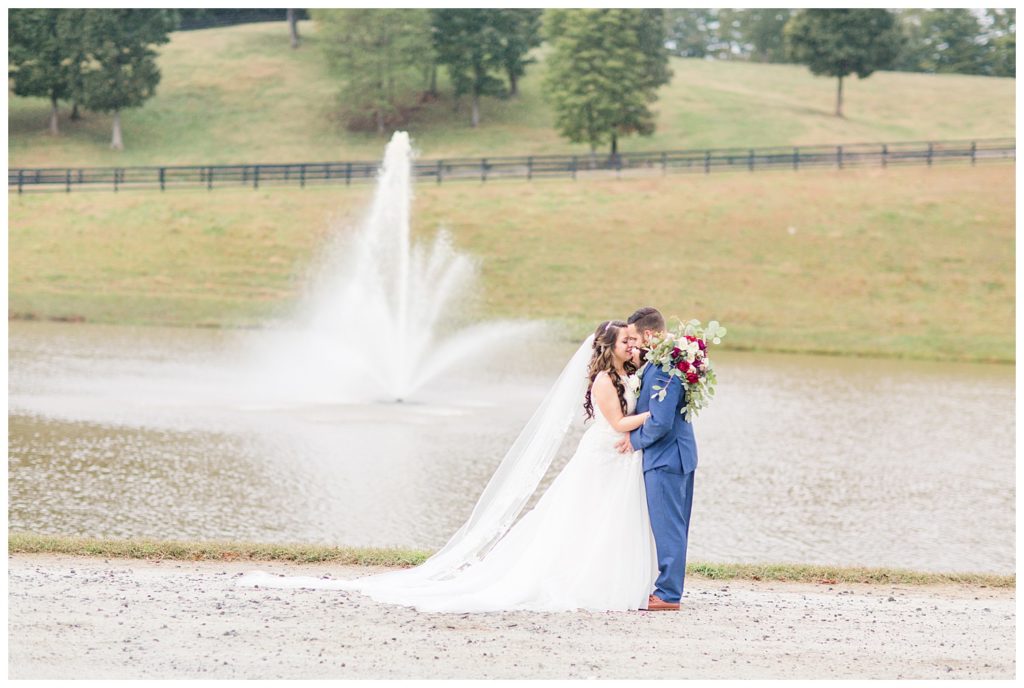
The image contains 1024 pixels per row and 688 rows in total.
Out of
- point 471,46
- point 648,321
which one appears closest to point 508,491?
point 648,321

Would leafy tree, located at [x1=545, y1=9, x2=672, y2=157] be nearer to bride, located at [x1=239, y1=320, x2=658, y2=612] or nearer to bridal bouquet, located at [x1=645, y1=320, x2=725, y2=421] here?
bride, located at [x1=239, y1=320, x2=658, y2=612]

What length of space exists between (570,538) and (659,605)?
0.85 m

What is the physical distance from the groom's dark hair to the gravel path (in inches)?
85.9

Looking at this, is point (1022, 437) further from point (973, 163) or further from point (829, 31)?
point (829, 31)

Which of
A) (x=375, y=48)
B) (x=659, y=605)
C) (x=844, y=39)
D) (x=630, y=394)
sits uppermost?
(x=844, y=39)

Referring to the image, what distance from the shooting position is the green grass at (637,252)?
40.9 metres

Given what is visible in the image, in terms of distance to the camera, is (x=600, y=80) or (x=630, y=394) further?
(x=600, y=80)

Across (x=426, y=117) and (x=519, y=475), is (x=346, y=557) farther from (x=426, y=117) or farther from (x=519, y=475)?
(x=426, y=117)

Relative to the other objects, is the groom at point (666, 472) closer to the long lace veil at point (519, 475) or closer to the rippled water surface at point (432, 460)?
the long lace veil at point (519, 475)

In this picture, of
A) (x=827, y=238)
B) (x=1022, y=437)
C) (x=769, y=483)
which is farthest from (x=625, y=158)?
(x=769, y=483)

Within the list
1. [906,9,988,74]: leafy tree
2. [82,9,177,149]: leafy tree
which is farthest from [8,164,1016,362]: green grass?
[906,9,988,74]: leafy tree

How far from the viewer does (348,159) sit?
249 feet

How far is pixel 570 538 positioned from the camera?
994 centimetres

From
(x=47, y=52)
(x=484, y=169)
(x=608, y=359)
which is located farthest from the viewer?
(x=47, y=52)
